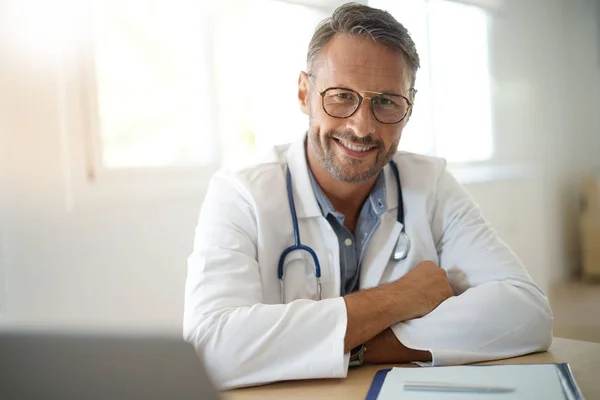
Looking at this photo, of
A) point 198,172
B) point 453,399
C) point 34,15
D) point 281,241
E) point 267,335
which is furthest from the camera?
point 198,172

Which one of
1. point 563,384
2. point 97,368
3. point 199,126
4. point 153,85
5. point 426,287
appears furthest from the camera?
point 199,126

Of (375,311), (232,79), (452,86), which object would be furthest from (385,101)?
(452,86)

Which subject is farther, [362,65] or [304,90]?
[304,90]

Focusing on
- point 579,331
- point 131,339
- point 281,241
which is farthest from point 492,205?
point 131,339

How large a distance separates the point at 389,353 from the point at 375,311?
0.07 m

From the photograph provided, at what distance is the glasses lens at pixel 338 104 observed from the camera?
1.19 metres

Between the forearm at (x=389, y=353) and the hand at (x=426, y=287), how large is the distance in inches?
3.0

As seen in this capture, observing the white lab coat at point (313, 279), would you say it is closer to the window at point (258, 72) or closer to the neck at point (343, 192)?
the neck at point (343, 192)

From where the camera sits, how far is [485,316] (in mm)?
975

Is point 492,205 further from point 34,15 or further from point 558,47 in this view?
point 34,15

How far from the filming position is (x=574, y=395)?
70cm

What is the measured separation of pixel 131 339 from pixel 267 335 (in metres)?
0.69

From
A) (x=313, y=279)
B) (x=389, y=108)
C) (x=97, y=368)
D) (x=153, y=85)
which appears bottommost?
(x=313, y=279)

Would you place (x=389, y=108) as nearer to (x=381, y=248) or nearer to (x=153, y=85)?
(x=381, y=248)
